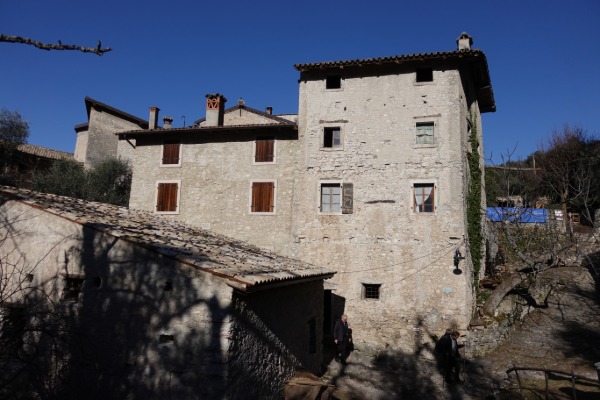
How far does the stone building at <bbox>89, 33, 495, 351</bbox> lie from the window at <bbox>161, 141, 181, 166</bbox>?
2.3 inches

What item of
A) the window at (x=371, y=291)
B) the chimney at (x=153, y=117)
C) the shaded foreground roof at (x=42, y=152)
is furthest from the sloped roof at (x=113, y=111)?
the window at (x=371, y=291)

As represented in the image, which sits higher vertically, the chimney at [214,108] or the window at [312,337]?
the chimney at [214,108]

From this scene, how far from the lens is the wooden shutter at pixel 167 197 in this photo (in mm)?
19016

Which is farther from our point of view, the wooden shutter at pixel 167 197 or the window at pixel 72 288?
the wooden shutter at pixel 167 197

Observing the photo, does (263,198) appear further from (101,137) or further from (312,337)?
(101,137)

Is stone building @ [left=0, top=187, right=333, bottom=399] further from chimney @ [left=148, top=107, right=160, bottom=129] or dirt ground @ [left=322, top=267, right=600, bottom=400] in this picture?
chimney @ [left=148, top=107, right=160, bottom=129]

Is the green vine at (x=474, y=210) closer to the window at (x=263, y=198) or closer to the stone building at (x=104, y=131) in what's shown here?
the window at (x=263, y=198)

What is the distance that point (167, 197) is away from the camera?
1912 cm

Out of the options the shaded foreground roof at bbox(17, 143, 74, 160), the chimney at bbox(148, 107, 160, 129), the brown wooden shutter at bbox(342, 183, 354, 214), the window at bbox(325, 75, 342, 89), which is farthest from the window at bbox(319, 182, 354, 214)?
the shaded foreground roof at bbox(17, 143, 74, 160)

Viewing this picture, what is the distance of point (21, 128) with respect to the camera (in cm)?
2677

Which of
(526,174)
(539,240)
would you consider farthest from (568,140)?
(539,240)

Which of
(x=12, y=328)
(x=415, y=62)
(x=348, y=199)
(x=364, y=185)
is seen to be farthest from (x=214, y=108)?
(x=12, y=328)

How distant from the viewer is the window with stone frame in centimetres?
1662

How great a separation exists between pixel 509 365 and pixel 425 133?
8.98 m
